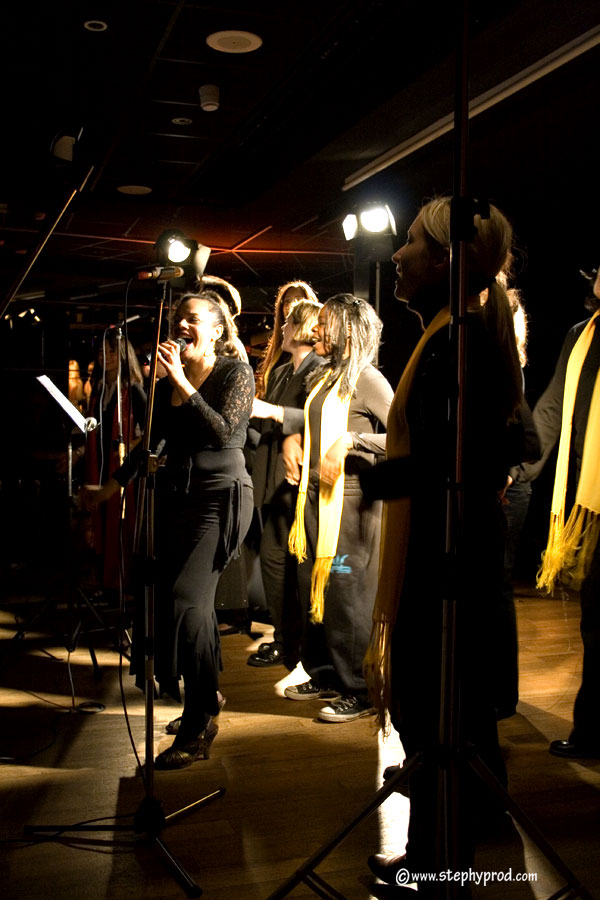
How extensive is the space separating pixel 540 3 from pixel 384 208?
155 centimetres

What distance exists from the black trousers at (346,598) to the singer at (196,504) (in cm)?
60

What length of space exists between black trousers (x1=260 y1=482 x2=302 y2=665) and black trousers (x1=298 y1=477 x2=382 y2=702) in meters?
0.41

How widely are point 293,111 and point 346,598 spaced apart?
12.0ft

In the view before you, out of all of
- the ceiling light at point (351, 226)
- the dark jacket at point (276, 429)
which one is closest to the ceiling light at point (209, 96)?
the ceiling light at point (351, 226)

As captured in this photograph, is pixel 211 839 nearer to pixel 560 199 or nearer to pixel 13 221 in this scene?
pixel 560 199

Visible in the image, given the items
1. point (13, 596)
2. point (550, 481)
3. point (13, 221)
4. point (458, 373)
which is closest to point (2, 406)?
point (13, 221)

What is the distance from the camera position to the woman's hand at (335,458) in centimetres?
318

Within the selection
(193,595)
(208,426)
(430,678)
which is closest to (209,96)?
(208,426)

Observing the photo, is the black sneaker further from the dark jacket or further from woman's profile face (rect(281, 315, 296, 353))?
woman's profile face (rect(281, 315, 296, 353))

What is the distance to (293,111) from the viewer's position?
217 inches

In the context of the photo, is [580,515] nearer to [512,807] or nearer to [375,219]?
[512,807]

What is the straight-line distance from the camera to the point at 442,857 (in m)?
1.53

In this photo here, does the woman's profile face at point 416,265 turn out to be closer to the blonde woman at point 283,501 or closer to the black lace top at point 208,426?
the black lace top at point 208,426

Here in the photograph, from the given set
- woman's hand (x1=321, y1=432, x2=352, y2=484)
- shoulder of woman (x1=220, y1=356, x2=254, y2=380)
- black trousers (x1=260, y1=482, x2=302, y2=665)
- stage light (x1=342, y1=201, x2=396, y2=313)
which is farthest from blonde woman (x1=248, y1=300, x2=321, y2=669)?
stage light (x1=342, y1=201, x2=396, y2=313)
